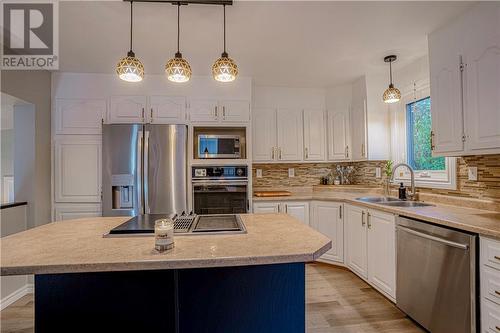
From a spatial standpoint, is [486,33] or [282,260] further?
[486,33]

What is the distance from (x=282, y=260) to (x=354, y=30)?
2.05 meters

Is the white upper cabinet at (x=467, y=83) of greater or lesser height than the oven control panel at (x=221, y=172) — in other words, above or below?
above

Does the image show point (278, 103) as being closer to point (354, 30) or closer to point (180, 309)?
point (354, 30)

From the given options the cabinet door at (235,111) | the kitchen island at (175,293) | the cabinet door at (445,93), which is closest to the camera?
the kitchen island at (175,293)

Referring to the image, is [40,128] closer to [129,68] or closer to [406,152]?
[129,68]

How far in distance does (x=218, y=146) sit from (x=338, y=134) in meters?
1.71

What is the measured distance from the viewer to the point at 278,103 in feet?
12.5

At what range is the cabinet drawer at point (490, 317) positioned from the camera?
150 cm

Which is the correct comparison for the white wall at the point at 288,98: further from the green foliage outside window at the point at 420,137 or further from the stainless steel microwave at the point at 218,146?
the green foliage outside window at the point at 420,137

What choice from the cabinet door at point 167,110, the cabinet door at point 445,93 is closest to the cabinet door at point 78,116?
the cabinet door at point 167,110

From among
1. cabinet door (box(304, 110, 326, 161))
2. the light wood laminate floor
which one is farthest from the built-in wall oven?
the light wood laminate floor

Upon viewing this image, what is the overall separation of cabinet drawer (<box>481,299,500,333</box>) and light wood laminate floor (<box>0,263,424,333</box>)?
59 cm

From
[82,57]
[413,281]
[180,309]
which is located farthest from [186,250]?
[82,57]

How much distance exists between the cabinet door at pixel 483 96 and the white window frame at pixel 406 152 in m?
0.63
